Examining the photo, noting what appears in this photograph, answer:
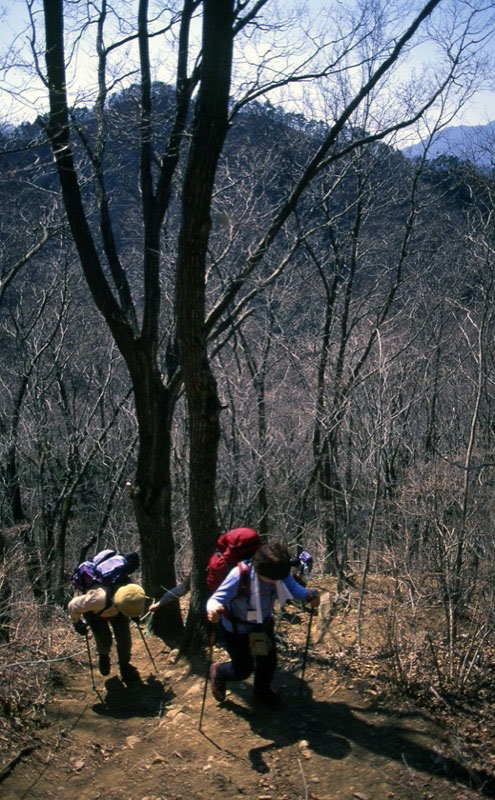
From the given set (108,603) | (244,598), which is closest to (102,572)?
(108,603)

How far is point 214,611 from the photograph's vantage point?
4.75 meters

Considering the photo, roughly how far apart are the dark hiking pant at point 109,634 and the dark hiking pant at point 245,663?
1.15 meters

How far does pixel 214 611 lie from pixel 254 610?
13.4 inches

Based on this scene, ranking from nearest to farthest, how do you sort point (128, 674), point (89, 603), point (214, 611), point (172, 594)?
point (214, 611), point (89, 603), point (128, 674), point (172, 594)

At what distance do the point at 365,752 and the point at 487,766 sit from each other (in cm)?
73

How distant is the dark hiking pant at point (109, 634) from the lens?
5.85 m

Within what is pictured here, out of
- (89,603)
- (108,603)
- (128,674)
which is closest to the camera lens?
(89,603)

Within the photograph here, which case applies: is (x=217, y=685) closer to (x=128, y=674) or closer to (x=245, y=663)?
(x=245, y=663)

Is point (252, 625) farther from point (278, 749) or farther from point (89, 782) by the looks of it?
point (89, 782)

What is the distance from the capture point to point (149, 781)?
4336 millimetres

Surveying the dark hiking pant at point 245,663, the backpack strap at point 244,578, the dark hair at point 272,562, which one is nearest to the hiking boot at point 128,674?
the dark hiking pant at point 245,663

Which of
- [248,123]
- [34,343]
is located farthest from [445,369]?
[34,343]

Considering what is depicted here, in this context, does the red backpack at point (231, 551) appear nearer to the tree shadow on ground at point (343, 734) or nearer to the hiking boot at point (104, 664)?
the tree shadow on ground at point (343, 734)

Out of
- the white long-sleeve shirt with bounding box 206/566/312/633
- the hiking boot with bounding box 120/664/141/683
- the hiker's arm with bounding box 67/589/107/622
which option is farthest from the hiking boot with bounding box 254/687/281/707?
the hiker's arm with bounding box 67/589/107/622
